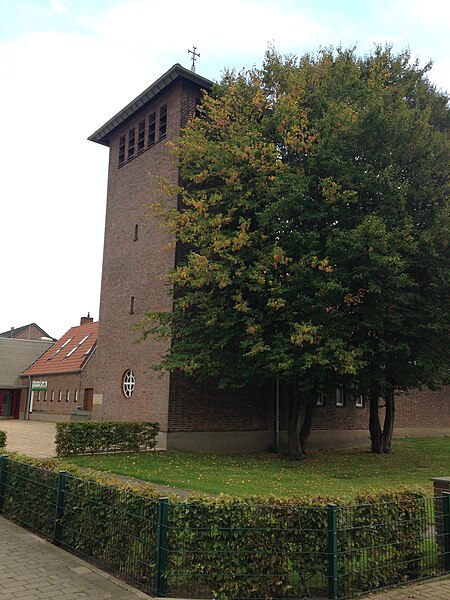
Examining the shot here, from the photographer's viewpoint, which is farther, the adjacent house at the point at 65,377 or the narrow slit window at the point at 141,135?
the adjacent house at the point at 65,377

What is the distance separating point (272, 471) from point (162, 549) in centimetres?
1080

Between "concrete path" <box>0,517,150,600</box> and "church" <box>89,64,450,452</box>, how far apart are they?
1318 centimetres

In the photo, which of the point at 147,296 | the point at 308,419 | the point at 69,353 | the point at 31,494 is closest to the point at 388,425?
the point at 308,419

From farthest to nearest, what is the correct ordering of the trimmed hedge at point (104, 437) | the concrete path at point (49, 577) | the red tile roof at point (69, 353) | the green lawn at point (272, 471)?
the red tile roof at point (69, 353)
the trimmed hedge at point (104, 437)
the green lawn at point (272, 471)
the concrete path at point (49, 577)

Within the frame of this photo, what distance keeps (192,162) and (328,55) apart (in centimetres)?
Result: 630

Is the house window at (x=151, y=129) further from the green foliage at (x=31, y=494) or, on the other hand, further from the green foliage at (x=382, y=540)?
the green foliage at (x=382, y=540)

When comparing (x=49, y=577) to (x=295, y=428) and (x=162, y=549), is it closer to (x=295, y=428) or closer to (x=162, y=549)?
(x=162, y=549)

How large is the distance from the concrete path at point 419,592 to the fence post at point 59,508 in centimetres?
419

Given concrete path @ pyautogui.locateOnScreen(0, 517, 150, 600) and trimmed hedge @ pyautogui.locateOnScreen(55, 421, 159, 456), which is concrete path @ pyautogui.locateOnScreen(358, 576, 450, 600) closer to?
concrete path @ pyautogui.locateOnScreen(0, 517, 150, 600)

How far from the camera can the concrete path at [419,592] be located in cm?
599

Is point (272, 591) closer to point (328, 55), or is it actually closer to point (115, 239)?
point (328, 55)

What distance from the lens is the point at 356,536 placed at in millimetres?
6133

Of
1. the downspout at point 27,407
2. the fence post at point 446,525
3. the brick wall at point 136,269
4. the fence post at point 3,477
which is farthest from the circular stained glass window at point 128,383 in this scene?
the downspout at point 27,407

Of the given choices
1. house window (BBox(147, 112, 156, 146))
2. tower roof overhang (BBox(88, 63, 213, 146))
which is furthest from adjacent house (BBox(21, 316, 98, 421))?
house window (BBox(147, 112, 156, 146))
